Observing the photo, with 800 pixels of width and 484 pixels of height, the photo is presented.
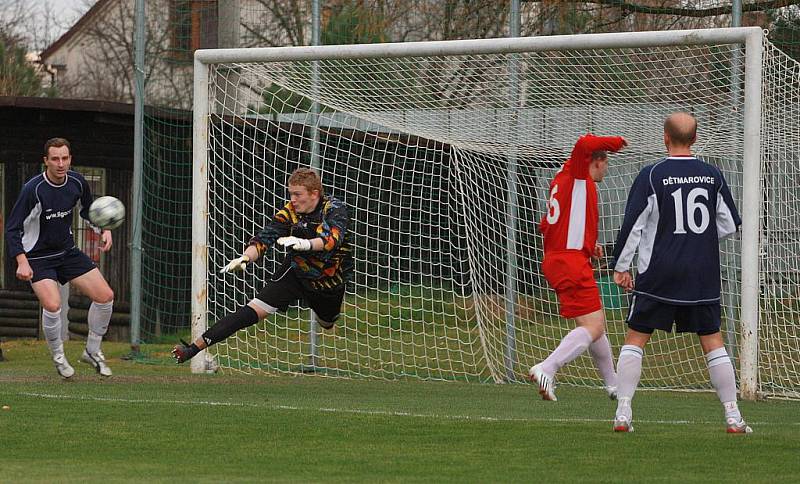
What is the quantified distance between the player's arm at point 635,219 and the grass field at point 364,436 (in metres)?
0.92

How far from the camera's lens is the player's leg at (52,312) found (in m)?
11.0

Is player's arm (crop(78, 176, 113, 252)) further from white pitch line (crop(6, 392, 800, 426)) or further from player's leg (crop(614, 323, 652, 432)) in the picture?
player's leg (crop(614, 323, 652, 432))

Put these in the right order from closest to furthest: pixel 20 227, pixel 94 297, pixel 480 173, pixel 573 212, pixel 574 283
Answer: pixel 574 283
pixel 573 212
pixel 20 227
pixel 94 297
pixel 480 173

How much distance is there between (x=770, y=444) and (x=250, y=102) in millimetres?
7823

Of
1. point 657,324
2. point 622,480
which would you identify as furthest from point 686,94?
point 622,480

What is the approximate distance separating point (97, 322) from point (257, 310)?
1.51 m

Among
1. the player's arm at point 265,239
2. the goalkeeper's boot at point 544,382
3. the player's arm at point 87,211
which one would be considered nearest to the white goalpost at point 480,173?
the player's arm at point 87,211

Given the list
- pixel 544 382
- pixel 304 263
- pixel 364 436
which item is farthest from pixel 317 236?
pixel 364 436

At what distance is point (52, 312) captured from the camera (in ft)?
36.4

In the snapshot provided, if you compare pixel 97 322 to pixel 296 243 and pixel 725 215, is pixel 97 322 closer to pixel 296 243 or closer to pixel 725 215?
pixel 296 243

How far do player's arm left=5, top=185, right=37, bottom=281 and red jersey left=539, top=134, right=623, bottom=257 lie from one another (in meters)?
3.99

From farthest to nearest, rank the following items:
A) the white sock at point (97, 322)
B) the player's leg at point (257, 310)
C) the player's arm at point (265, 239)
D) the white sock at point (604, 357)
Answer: the white sock at point (97, 322) → the player's leg at point (257, 310) → the player's arm at point (265, 239) → the white sock at point (604, 357)

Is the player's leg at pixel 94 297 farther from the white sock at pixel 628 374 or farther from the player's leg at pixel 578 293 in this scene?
the white sock at pixel 628 374

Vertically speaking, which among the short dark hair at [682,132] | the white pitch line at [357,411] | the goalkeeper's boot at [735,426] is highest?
the short dark hair at [682,132]
